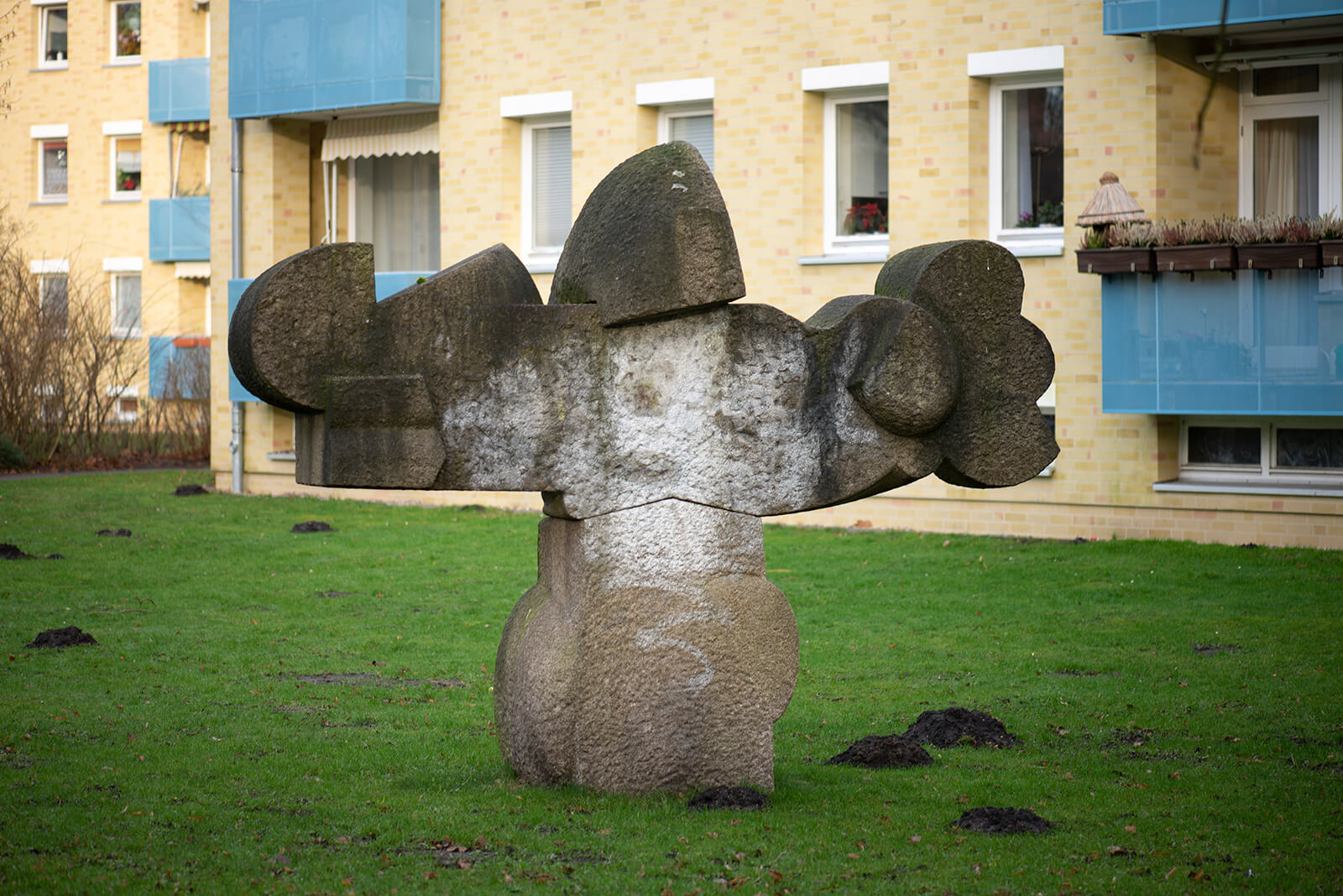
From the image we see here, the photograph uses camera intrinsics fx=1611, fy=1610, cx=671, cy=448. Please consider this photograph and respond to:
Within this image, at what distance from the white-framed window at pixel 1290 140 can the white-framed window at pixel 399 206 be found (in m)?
11.7

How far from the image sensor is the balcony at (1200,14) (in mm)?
15070

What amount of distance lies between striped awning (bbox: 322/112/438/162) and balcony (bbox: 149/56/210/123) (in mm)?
11819

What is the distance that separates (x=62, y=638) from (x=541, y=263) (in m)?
10.7

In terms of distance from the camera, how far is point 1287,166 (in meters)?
16.9

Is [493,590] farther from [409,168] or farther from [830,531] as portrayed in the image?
[409,168]

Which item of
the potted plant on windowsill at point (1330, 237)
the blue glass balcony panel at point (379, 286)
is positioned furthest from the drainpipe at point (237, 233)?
the potted plant on windowsill at point (1330, 237)

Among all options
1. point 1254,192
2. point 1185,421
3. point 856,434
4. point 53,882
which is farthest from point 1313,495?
point 53,882

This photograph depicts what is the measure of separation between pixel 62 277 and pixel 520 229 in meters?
16.9

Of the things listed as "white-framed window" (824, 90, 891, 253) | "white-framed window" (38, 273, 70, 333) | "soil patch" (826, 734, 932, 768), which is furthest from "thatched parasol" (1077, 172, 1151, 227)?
"white-framed window" (38, 273, 70, 333)

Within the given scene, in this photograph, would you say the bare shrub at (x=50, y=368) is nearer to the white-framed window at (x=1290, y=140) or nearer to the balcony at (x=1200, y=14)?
the balcony at (x=1200, y=14)

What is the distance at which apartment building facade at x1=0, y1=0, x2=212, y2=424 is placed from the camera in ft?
120

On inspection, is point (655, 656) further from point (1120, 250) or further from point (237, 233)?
point (237, 233)

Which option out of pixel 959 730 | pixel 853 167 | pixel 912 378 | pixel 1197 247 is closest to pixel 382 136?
pixel 853 167

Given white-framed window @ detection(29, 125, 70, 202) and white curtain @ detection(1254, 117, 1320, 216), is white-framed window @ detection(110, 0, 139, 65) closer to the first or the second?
white-framed window @ detection(29, 125, 70, 202)
